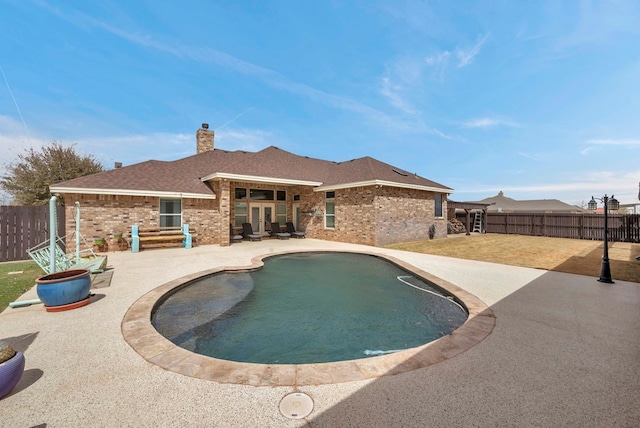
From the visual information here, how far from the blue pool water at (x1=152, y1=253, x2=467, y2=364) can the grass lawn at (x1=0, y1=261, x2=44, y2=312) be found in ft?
10.0

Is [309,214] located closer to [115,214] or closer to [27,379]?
[115,214]

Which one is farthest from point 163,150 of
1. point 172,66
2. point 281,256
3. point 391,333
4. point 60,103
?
point 391,333

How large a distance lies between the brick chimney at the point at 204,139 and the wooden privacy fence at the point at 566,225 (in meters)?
23.6

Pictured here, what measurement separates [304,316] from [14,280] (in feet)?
25.4

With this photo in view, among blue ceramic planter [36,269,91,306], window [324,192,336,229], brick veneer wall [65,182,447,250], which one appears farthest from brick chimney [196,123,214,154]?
blue ceramic planter [36,269,91,306]

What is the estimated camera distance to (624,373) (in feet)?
8.76

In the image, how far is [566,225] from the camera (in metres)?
18.2

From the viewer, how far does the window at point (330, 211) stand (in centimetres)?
1564

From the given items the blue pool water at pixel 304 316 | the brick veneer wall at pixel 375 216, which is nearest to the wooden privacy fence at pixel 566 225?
the brick veneer wall at pixel 375 216

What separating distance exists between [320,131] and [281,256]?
14981mm

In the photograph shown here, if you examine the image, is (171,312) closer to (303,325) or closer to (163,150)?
(303,325)

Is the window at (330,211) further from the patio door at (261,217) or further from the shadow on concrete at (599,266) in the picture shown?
the shadow on concrete at (599,266)

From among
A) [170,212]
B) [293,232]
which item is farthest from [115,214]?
[293,232]

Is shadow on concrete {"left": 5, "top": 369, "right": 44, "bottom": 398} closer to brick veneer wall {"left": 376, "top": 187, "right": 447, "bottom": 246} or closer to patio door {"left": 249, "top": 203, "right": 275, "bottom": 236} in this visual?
brick veneer wall {"left": 376, "top": 187, "right": 447, "bottom": 246}
